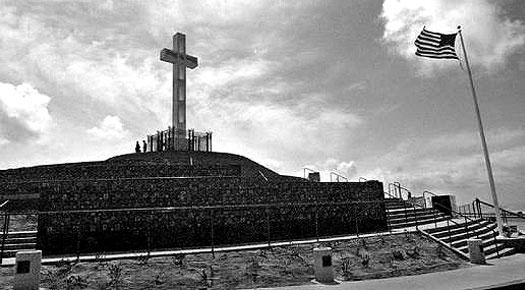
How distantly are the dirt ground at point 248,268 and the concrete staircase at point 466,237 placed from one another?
1530 mm

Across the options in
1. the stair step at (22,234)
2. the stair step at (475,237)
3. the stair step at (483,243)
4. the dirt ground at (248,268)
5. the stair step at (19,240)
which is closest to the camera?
the dirt ground at (248,268)

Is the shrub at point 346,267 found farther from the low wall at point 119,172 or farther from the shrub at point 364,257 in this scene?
the low wall at point 119,172

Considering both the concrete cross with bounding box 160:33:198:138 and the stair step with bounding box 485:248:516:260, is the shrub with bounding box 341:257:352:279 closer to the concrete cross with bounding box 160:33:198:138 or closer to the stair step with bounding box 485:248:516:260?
the stair step with bounding box 485:248:516:260

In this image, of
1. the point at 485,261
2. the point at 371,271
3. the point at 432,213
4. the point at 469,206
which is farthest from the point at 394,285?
the point at 469,206

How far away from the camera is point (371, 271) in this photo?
10312mm

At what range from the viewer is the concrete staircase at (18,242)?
417 inches

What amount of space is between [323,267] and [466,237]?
7.87 metres

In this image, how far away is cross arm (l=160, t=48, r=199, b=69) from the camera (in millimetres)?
26469

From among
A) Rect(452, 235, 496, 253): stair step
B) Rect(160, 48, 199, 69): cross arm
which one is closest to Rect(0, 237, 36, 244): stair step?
Rect(452, 235, 496, 253): stair step

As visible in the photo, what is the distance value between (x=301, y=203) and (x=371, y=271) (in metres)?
4.76

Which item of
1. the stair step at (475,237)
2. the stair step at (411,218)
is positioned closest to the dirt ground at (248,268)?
the stair step at (475,237)

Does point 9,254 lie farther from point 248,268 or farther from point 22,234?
point 248,268

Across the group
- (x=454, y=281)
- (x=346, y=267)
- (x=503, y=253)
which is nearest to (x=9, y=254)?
(x=346, y=267)

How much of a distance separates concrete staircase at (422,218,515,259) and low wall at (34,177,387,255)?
240 cm
